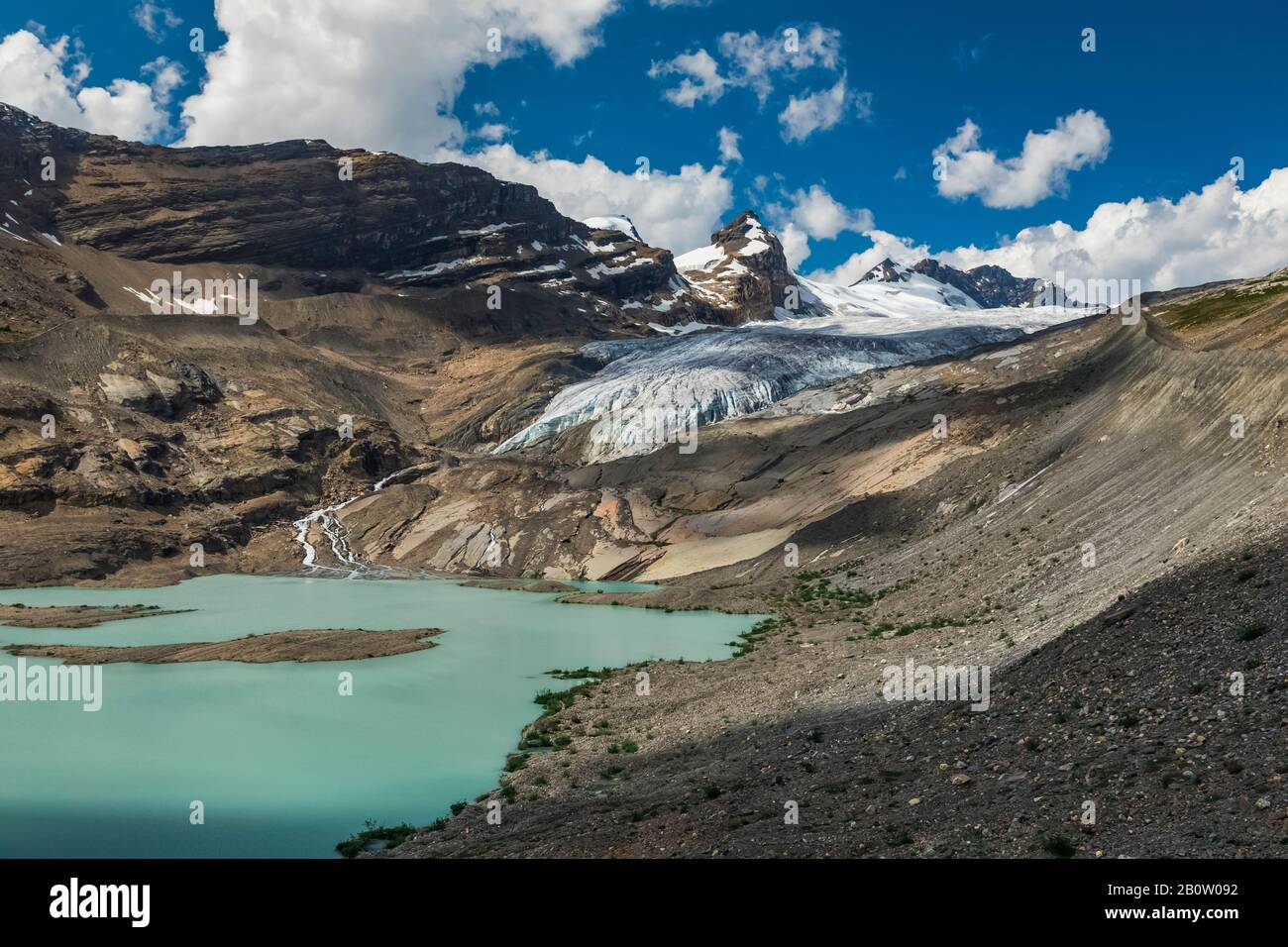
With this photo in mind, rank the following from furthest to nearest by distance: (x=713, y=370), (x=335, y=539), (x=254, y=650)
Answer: (x=713, y=370) < (x=335, y=539) < (x=254, y=650)

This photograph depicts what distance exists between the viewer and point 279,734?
84.0ft

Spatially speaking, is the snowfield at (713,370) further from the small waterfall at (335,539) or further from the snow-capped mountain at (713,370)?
the small waterfall at (335,539)

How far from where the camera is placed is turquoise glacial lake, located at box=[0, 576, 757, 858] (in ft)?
58.6

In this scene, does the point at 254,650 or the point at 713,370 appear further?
the point at 713,370

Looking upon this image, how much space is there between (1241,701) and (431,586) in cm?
6173

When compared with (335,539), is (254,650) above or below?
below

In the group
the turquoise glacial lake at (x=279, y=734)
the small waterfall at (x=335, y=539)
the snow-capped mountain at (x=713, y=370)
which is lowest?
the turquoise glacial lake at (x=279, y=734)

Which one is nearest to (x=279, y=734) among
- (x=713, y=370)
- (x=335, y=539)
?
(x=335, y=539)

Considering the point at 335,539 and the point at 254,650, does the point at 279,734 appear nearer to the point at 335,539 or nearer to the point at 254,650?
the point at 254,650

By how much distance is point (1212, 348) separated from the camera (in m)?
45.5

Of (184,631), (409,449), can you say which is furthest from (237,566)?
(184,631)

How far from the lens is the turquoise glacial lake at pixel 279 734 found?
17.9 meters

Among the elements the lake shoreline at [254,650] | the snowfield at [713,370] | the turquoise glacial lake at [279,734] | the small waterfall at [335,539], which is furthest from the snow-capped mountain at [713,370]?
the lake shoreline at [254,650]

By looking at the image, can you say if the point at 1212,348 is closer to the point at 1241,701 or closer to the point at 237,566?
the point at 1241,701
